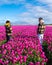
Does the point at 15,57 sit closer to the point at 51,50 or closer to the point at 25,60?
the point at 25,60

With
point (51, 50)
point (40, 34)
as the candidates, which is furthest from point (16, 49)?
point (40, 34)

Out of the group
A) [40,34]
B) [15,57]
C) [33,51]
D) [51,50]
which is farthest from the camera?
[40,34]

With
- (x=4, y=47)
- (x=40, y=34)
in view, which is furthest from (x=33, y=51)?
(x=40, y=34)

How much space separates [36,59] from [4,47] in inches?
59.5

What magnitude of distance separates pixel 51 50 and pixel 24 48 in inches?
89.3

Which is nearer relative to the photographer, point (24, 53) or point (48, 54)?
point (24, 53)

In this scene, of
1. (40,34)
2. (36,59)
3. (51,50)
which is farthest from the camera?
(40,34)

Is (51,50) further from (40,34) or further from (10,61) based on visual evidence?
(10,61)

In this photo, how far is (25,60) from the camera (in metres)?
8.85

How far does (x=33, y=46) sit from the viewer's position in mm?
11000

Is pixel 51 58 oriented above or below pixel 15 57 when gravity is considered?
below

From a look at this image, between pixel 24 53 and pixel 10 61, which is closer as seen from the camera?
pixel 10 61

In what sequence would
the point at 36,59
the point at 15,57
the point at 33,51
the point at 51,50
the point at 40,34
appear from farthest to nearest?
the point at 40,34, the point at 51,50, the point at 33,51, the point at 36,59, the point at 15,57

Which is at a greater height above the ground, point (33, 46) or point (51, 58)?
point (33, 46)
